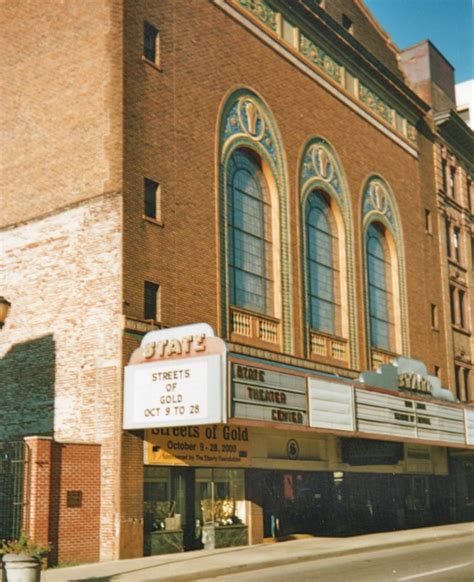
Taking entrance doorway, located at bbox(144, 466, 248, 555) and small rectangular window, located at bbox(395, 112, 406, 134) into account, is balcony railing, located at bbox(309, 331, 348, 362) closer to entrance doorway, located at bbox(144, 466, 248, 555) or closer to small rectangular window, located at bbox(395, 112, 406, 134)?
entrance doorway, located at bbox(144, 466, 248, 555)

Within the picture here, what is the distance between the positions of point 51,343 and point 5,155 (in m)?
6.50

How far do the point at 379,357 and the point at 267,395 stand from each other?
1426 centimetres

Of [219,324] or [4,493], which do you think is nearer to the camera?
[4,493]

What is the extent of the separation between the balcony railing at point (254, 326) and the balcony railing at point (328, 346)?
8.36ft

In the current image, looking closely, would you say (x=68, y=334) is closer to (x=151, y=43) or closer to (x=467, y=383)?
(x=151, y=43)

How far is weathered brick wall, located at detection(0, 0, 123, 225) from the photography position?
24.8 metres

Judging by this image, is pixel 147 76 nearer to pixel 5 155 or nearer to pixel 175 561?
pixel 5 155

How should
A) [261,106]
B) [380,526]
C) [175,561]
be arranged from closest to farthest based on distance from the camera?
[175,561], [261,106], [380,526]

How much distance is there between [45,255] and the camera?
25422 mm

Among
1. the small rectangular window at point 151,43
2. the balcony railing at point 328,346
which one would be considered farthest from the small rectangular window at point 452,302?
the small rectangular window at point 151,43

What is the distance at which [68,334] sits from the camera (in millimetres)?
24203

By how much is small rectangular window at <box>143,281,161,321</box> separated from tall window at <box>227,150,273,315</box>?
3932 mm

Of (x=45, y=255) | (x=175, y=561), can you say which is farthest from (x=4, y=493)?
(x=45, y=255)

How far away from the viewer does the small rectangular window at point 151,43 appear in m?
26.4
